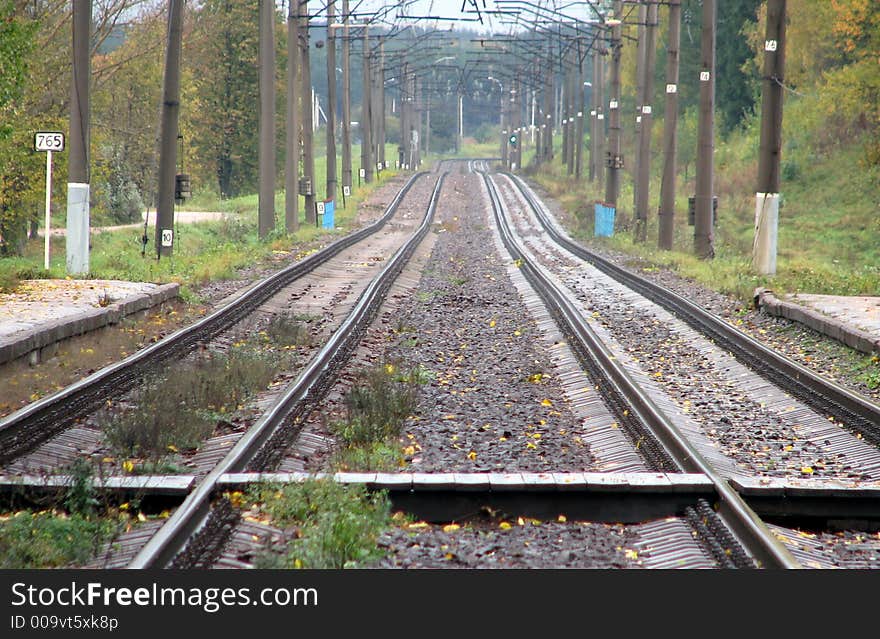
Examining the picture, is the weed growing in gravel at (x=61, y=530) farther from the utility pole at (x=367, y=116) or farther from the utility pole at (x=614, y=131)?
the utility pole at (x=367, y=116)

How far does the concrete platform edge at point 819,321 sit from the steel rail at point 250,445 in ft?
20.4

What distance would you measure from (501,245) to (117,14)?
14.0 meters

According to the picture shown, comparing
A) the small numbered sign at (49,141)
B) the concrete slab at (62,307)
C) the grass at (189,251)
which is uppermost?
the small numbered sign at (49,141)

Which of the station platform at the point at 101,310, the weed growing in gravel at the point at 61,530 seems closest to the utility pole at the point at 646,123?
the station platform at the point at 101,310

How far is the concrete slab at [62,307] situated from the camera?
12.3 meters

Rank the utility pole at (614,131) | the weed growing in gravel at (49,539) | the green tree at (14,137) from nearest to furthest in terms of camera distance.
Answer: the weed growing in gravel at (49,539)
the green tree at (14,137)
the utility pole at (614,131)

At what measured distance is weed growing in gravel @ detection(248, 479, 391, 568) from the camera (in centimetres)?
552

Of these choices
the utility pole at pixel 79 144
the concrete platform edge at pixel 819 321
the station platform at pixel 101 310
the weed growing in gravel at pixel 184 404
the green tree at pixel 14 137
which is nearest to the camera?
the weed growing in gravel at pixel 184 404

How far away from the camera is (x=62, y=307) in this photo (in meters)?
15.3

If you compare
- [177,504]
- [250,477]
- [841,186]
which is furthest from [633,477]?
[841,186]

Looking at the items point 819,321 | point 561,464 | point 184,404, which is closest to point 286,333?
point 184,404

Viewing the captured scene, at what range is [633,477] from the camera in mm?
7117

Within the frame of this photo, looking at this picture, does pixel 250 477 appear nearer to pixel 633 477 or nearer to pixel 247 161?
pixel 633 477

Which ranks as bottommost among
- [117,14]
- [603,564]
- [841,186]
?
[603,564]
